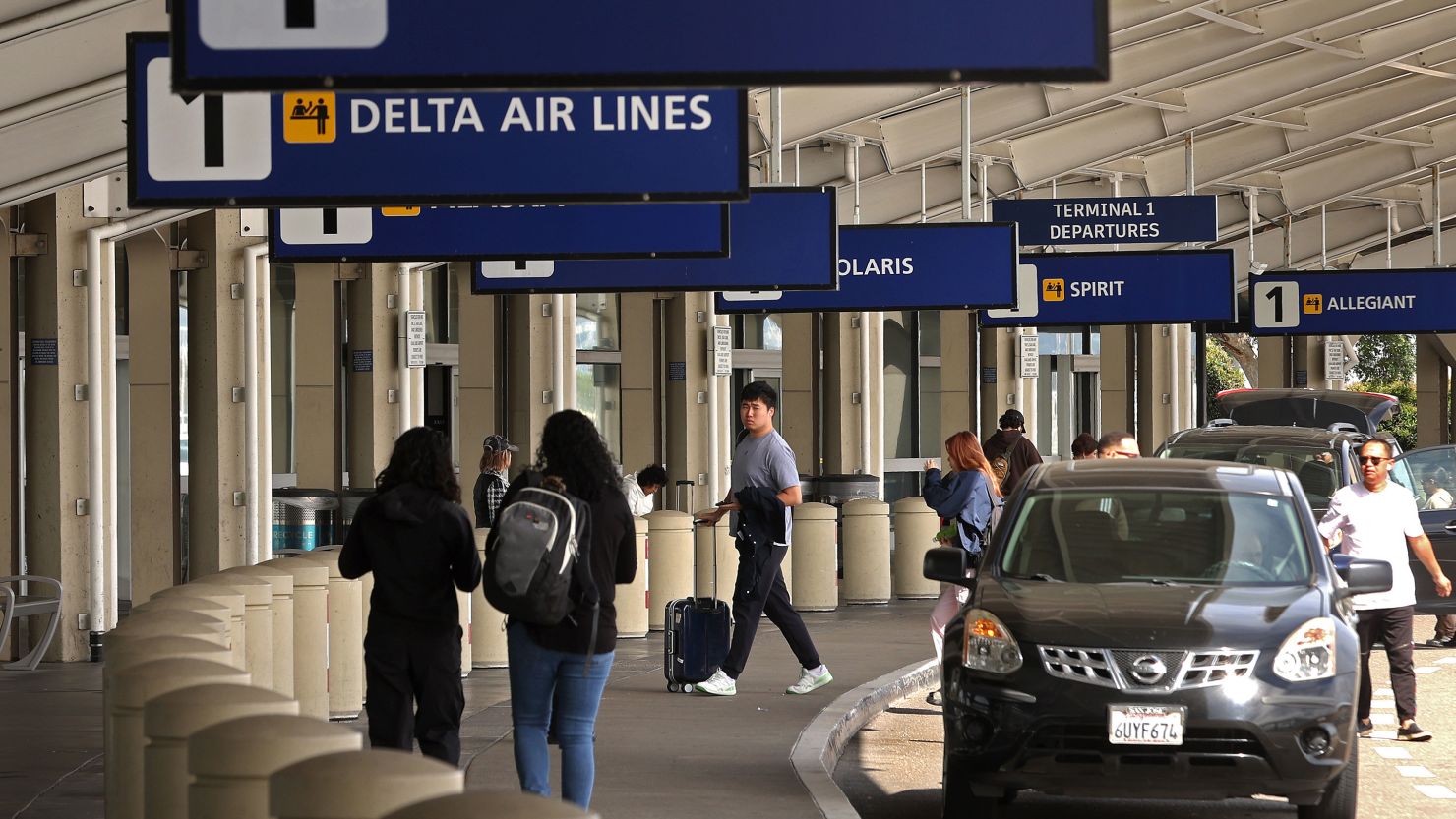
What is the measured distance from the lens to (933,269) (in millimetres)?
14133

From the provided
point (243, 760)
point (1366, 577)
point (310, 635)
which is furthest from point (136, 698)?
point (1366, 577)

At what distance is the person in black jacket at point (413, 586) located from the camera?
7.90 m

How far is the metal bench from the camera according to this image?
13.6 meters

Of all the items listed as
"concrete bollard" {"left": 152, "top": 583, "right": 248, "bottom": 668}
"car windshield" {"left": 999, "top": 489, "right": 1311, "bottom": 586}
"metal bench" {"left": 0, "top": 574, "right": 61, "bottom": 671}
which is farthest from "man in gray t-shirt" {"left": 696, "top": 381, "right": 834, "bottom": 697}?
"metal bench" {"left": 0, "top": 574, "right": 61, "bottom": 671}

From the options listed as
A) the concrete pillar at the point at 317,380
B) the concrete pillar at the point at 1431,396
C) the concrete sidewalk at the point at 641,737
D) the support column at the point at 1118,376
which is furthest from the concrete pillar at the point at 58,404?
the concrete pillar at the point at 1431,396

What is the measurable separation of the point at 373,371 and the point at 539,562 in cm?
1017

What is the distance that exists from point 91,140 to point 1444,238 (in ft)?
82.1

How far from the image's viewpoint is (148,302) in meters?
16.2

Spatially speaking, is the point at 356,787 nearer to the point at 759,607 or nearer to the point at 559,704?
the point at 559,704

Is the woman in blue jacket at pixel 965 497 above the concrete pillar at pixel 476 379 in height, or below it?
below

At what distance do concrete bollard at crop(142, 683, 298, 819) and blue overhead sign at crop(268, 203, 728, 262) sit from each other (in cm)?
471

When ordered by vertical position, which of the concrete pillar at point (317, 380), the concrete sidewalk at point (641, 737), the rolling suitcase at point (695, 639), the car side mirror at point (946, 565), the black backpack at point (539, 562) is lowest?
the concrete sidewalk at point (641, 737)

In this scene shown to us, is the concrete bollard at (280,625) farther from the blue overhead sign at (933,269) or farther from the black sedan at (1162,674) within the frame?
the blue overhead sign at (933,269)

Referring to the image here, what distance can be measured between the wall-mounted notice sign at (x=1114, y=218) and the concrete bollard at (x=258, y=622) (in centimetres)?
1026
